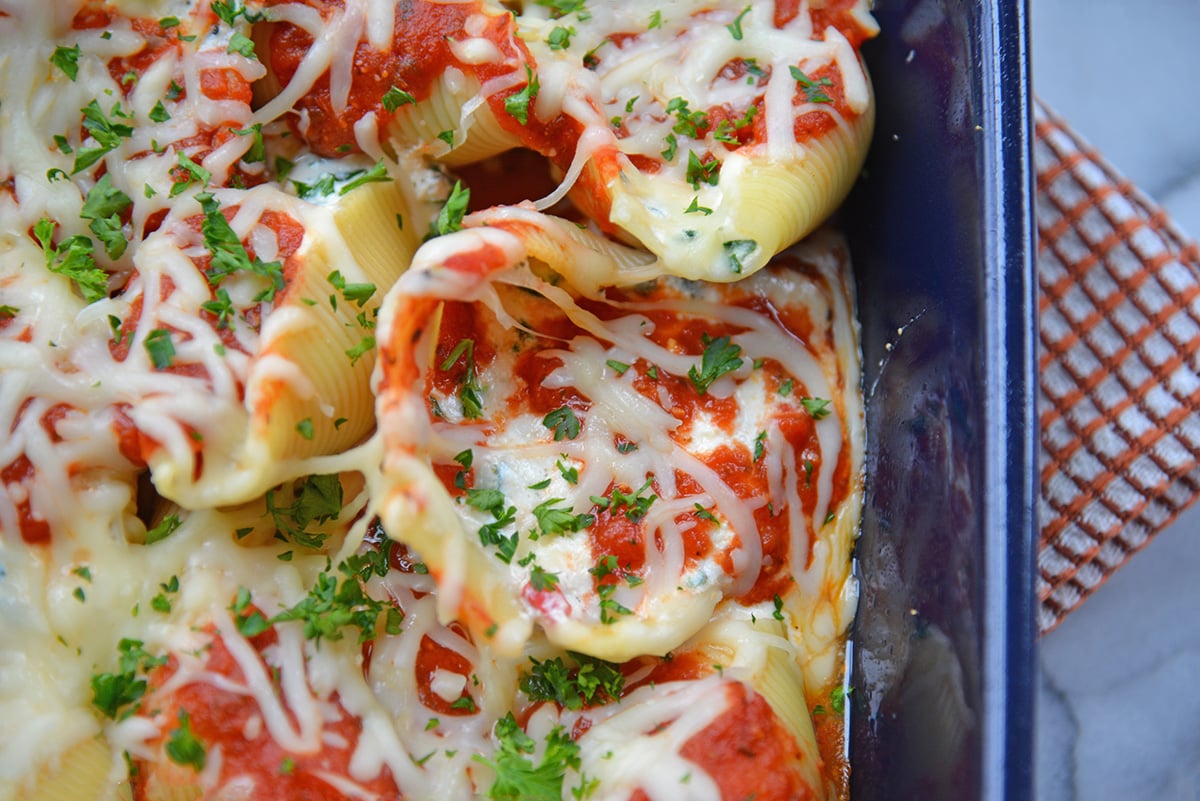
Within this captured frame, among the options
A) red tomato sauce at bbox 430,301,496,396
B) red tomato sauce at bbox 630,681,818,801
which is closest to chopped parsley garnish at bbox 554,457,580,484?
red tomato sauce at bbox 430,301,496,396

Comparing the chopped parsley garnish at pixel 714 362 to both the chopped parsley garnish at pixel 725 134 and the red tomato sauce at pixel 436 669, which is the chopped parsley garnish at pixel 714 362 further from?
the red tomato sauce at pixel 436 669

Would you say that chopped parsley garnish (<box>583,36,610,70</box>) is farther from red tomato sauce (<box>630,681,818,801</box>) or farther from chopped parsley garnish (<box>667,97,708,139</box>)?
red tomato sauce (<box>630,681,818,801</box>)

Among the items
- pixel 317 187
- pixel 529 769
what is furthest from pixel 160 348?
pixel 529 769

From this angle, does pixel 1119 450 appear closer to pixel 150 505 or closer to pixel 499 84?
pixel 499 84

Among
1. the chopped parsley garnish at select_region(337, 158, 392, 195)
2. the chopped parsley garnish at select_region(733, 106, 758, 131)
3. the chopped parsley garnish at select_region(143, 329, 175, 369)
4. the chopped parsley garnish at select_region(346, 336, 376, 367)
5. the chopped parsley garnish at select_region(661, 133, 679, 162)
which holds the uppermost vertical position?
the chopped parsley garnish at select_region(733, 106, 758, 131)

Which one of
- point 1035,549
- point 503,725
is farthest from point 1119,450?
point 503,725

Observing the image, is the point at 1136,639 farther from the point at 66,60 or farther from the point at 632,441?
the point at 66,60
